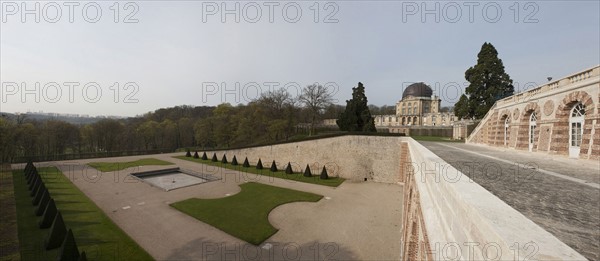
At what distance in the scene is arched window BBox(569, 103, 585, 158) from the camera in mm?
10353

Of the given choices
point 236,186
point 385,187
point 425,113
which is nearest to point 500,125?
point 385,187

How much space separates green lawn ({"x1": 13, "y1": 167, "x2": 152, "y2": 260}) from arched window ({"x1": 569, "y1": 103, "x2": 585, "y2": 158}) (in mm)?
18742

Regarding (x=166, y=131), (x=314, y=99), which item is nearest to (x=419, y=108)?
(x=314, y=99)

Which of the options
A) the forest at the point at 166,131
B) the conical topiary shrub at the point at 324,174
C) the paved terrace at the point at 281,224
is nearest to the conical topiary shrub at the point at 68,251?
the paved terrace at the point at 281,224

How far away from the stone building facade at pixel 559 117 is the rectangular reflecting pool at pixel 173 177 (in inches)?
966

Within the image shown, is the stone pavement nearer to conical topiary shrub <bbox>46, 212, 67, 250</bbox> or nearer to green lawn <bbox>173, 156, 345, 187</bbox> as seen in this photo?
conical topiary shrub <bbox>46, 212, 67, 250</bbox>

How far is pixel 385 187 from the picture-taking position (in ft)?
73.7

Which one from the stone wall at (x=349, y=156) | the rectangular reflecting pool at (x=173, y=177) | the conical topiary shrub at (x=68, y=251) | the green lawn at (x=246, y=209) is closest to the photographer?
the conical topiary shrub at (x=68, y=251)

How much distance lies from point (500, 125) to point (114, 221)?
25940 millimetres

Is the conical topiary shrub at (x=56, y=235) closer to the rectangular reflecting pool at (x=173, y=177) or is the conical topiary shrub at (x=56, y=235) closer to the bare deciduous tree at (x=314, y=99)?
the rectangular reflecting pool at (x=173, y=177)

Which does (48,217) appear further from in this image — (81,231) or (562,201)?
(562,201)

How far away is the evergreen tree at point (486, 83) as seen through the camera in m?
26.4

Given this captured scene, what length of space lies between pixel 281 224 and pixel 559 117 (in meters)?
14.6

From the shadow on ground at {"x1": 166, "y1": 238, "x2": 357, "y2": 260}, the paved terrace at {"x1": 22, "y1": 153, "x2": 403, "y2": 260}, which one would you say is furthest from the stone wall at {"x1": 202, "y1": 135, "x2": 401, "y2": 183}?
the shadow on ground at {"x1": 166, "y1": 238, "x2": 357, "y2": 260}
